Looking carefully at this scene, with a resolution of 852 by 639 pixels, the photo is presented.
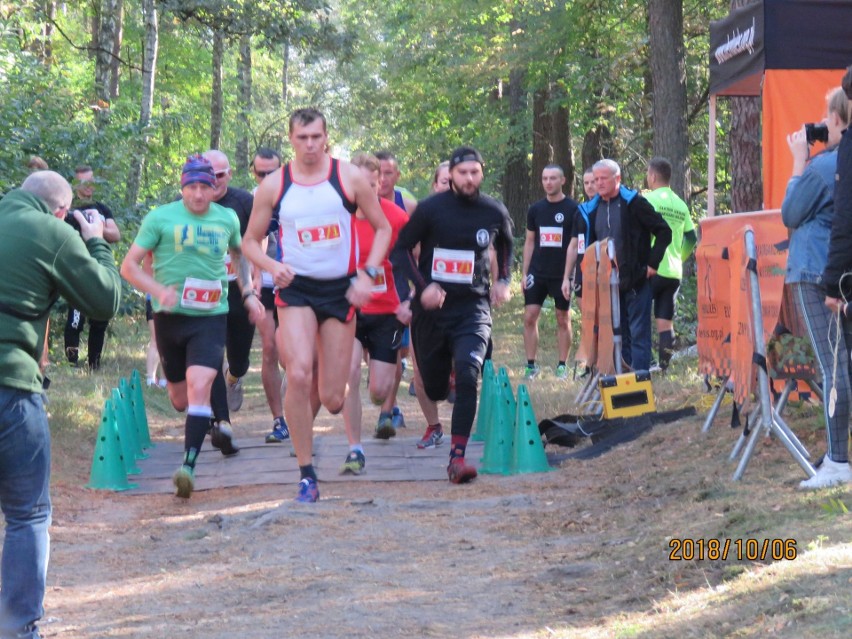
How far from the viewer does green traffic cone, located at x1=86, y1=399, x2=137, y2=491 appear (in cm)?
921

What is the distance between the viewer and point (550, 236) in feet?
47.3

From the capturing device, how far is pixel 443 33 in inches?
1131

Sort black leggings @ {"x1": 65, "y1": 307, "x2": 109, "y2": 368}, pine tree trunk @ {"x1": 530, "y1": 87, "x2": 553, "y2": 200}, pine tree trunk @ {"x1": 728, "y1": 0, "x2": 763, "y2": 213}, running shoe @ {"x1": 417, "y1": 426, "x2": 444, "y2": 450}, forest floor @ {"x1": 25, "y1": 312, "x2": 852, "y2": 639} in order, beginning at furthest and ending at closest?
pine tree trunk @ {"x1": 530, "y1": 87, "x2": 553, "y2": 200} → black leggings @ {"x1": 65, "y1": 307, "x2": 109, "y2": 368} → pine tree trunk @ {"x1": 728, "y1": 0, "x2": 763, "y2": 213} → running shoe @ {"x1": 417, "y1": 426, "x2": 444, "y2": 450} → forest floor @ {"x1": 25, "y1": 312, "x2": 852, "y2": 639}

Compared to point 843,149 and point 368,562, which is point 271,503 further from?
point 843,149

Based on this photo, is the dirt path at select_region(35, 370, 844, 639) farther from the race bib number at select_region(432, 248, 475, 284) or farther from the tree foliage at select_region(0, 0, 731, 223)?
the tree foliage at select_region(0, 0, 731, 223)

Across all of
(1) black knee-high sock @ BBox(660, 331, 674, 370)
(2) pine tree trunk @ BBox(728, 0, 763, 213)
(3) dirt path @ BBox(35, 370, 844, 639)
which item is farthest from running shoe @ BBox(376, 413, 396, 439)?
(2) pine tree trunk @ BBox(728, 0, 763, 213)

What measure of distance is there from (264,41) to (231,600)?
59.3 ft

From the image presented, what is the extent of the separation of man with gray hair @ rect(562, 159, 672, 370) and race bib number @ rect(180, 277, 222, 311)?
3.67 m

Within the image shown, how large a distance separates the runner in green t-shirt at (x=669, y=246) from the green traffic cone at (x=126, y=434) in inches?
203

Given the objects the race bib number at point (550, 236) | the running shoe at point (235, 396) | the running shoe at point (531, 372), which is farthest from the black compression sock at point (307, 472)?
the race bib number at point (550, 236)

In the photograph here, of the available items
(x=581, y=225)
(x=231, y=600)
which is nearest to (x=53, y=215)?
(x=231, y=600)

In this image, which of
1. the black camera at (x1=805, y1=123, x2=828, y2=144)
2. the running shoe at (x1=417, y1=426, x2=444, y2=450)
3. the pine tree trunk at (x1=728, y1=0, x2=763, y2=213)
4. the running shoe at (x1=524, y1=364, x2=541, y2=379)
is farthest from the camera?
the running shoe at (x1=524, y1=364, x2=541, y2=379)

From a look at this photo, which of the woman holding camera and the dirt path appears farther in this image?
the woman holding camera

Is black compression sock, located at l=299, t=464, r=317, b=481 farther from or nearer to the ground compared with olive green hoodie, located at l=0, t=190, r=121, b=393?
nearer to the ground
